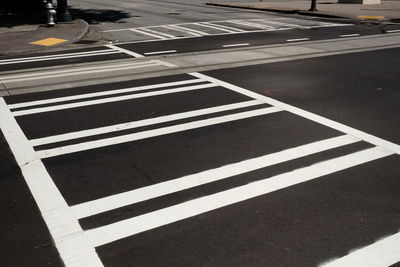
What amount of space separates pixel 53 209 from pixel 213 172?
84.4 inches

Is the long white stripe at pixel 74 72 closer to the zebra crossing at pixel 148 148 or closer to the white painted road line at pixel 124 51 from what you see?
the white painted road line at pixel 124 51

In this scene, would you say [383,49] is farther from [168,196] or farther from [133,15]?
[133,15]

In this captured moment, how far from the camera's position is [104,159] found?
20.1ft

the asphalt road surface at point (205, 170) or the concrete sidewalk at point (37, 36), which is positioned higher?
the concrete sidewalk at point (37, 36)

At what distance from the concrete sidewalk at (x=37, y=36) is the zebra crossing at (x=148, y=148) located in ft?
23.1

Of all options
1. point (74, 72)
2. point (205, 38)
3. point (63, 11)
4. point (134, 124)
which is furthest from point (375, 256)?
point (63, 11)

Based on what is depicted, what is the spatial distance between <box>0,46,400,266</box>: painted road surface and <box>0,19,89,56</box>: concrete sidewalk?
22.9 feet

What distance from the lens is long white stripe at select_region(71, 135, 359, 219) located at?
15.9 feet

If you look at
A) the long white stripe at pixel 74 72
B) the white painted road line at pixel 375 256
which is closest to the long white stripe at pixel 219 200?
the white painted road line at pixel 375 256

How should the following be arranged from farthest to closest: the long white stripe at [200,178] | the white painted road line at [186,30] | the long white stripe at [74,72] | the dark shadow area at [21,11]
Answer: the dark shadow area at [21,11] < the white painted road line at [186,30] < the long white stripe at [74,72] < the long white stripe at [200,178]

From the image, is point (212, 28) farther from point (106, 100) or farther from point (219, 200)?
point (219, 200)

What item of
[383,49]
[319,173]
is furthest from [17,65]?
[383,49]

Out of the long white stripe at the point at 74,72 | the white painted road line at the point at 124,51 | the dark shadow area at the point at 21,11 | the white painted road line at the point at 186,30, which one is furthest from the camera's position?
the dark shadow area at the point at 21,11

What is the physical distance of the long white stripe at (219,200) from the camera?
435 centimetres
